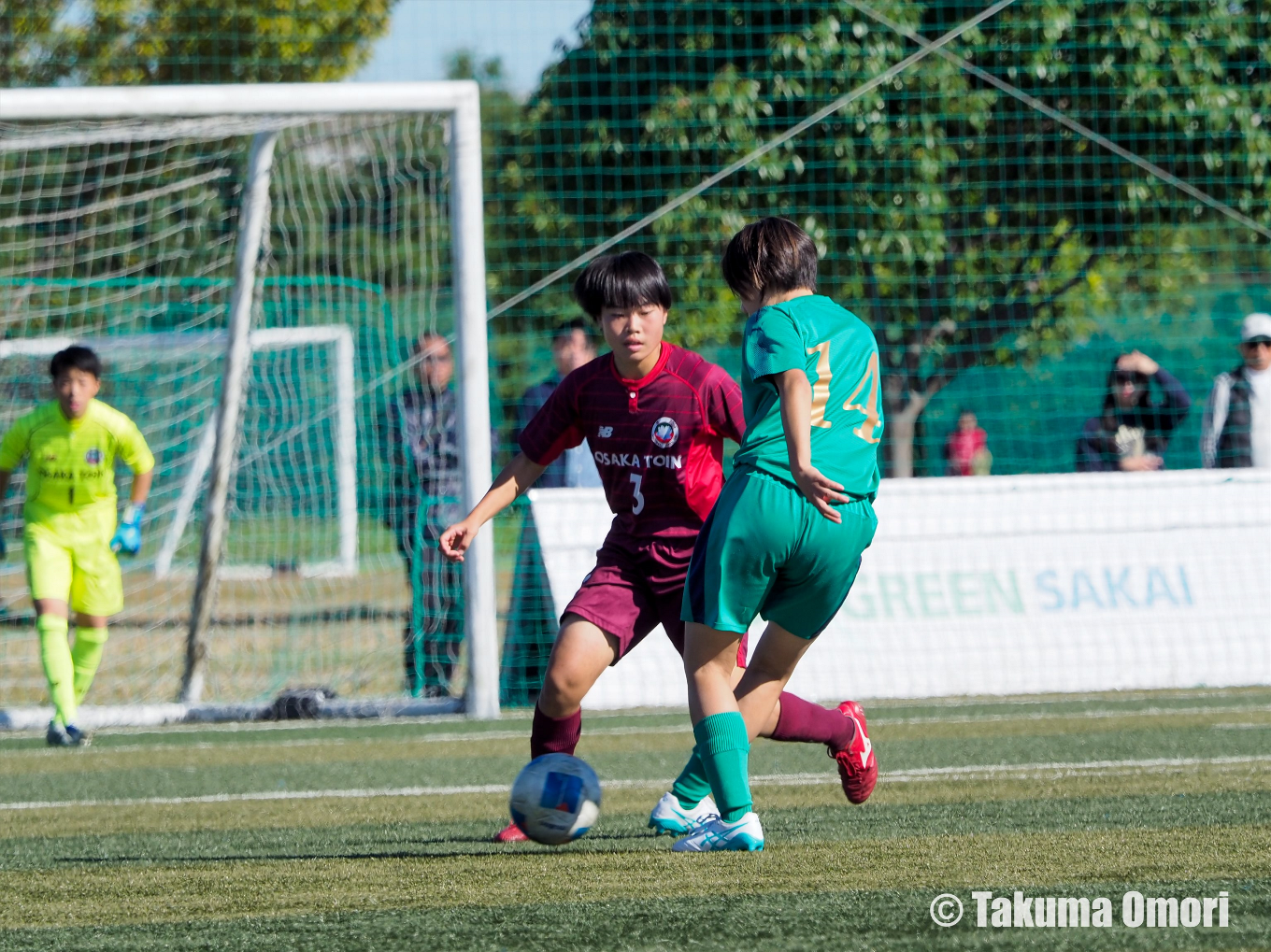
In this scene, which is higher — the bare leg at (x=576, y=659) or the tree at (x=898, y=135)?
the tree at (x=898, y=135)

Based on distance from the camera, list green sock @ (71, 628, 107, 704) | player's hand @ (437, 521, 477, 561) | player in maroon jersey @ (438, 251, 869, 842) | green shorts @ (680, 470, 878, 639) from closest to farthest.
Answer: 1. green shorts @ (680, 470, 878, 639)
2. player's hand @ (437, 521, 477, 561)
3. player in maroon jersey @ (438, 251, 869, 842)
4. green sock @ (71, 628, 107, 704)

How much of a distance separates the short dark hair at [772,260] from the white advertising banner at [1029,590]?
497 cm

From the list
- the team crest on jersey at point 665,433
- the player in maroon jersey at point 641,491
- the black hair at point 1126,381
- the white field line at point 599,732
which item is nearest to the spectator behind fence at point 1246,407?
the black hair at point 1126,381

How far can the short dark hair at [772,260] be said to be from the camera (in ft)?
14.2

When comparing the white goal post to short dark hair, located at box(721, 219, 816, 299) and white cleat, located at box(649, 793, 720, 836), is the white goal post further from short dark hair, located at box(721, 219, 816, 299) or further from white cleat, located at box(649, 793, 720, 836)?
short dark hair, located at box(721, 219, 816, 299)

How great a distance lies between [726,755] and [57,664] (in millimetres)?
5042

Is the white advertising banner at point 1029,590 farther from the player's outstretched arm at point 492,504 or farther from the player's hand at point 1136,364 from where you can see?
the player's outstretched arm at point 492,504

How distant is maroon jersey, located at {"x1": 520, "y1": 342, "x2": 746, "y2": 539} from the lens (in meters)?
4.88

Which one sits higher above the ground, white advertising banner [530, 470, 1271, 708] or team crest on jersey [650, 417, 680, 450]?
team crest on jersey [650, 417, 680, 450]

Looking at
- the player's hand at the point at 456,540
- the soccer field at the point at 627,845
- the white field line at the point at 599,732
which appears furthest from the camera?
the white field line at the point at 599,732

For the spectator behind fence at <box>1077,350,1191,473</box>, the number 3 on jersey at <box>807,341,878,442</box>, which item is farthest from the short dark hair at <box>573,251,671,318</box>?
the spectator behind fence at <box>1077,350,1191,473</box>

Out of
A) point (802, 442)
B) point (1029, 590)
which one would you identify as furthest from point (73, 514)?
point (802, 442)

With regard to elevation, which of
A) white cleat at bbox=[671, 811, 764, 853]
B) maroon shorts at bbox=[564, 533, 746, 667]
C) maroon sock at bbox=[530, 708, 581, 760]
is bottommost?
white cleat at bbox=[671, 811, 764, 853]

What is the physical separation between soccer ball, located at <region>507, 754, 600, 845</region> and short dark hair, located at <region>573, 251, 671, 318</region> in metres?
1.30
